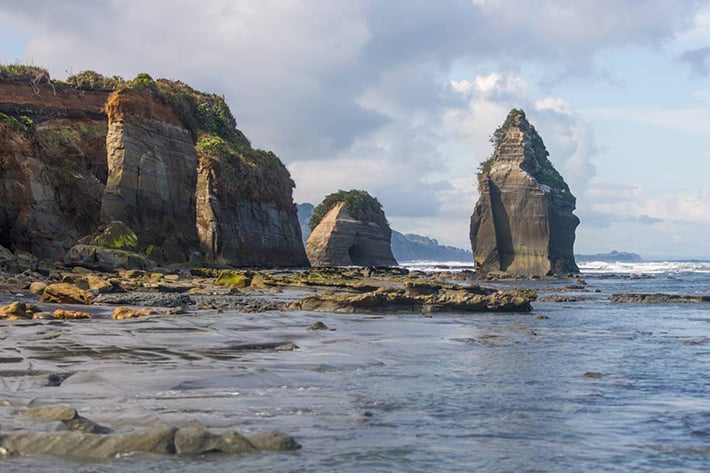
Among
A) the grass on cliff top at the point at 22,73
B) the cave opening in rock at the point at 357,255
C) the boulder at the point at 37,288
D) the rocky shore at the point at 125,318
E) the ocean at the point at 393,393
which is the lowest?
the ocean at the point at 393,393

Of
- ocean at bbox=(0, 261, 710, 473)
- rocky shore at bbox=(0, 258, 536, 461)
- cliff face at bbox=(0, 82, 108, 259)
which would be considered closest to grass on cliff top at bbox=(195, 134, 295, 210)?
cliff face at bbox=(0, 82, 108, 259)

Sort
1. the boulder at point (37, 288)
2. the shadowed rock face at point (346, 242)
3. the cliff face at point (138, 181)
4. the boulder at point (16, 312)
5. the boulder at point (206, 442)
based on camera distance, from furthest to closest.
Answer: the shadowed rock face at point (346, 242), the cliff face at point (138, 181), the boulder at point (37, 288), the boulder at point (16, 312), the boulder at point (206, 442)

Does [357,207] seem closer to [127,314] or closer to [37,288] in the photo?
[37,288]

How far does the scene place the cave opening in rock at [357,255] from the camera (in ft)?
281

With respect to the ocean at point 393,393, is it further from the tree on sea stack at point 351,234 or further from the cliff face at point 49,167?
the tree on sea stack at point 351,234

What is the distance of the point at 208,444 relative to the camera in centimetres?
602

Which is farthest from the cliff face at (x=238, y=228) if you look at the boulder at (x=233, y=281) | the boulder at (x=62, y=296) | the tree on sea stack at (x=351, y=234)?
the boulder at (x=62, y=296)

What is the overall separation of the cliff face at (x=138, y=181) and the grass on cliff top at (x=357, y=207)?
17.6 meters

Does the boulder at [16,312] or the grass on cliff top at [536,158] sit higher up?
the grass on cliff top at [536,158]

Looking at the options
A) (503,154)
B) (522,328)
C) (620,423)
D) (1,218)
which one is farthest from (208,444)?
(503,154)

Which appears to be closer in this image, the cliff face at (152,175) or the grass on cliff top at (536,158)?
the cliff face at (152,175)

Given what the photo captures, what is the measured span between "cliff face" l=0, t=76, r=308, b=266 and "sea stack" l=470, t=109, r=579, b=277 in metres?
23.4

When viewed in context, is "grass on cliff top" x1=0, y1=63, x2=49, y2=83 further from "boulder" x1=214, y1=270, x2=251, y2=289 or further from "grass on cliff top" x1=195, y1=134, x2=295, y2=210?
"boulder" x1=214, y1=270, x2=251, y2=289

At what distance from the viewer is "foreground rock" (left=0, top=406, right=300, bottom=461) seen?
574 centimetres
